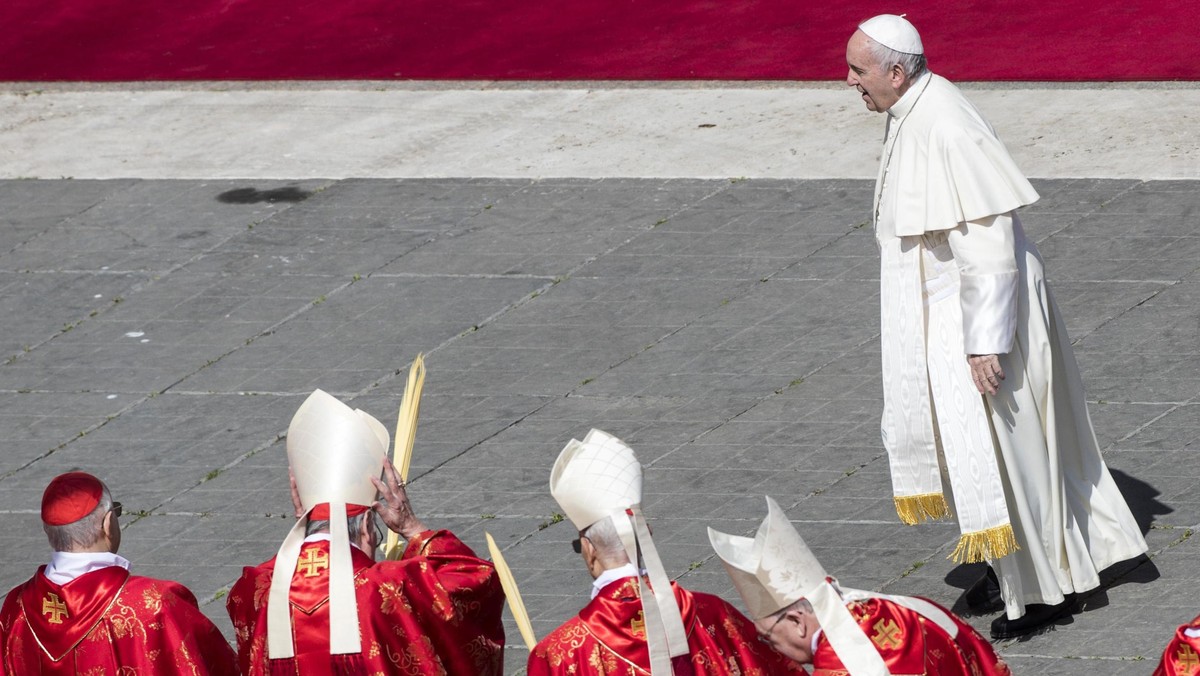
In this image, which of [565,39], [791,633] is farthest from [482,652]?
[565,39]

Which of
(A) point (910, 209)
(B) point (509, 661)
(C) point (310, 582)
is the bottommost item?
(B) point (509, 661)

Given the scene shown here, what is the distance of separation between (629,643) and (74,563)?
1544mm

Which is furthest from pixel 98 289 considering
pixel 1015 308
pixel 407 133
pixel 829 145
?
pixel 1015 308

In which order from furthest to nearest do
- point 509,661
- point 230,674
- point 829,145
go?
point 829,145 < point 509,661 < point 230,674

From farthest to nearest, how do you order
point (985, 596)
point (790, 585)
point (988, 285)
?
point (985, 596) → point (988, 285) → point (790, 585)

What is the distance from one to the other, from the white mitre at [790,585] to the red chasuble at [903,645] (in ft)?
0.11

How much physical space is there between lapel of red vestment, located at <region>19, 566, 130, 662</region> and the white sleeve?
256 centimetres

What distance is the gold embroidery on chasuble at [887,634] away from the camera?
14.4 ft

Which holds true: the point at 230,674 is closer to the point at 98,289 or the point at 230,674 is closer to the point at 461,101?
the point at 98,289

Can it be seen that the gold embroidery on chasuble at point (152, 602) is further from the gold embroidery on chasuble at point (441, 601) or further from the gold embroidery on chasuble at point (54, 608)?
the gold embroidery on chasuble at point (441, 601)

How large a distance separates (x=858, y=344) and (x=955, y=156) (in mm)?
2628

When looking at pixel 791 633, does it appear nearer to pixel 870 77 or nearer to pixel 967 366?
pixel 967 366

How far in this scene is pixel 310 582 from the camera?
5.15 m

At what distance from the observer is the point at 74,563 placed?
5.20 m
